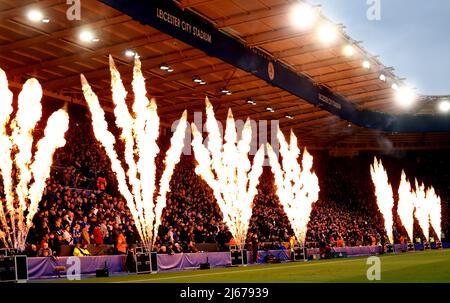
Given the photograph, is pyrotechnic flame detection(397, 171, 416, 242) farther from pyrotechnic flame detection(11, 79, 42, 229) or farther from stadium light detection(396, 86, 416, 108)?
pyrotechnic flame detection(11, 79, 42, 229)

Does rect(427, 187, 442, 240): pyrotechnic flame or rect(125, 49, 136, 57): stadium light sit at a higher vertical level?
rect(125, 49, 136, 57): stadium light

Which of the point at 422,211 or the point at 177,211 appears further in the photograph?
the point at 422,211

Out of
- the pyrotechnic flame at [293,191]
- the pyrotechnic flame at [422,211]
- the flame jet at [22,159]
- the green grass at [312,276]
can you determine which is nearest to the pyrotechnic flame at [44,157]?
the flame jet at [22,159]

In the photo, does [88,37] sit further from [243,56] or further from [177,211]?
[177,211]

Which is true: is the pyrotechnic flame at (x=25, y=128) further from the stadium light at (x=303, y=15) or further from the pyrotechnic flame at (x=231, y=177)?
the stadium light at (x=303, y=15)

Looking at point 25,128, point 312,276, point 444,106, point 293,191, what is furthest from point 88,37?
point 444,106

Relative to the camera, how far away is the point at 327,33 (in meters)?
29.2

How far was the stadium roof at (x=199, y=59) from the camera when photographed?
24.8 metres

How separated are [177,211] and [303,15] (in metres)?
13.2

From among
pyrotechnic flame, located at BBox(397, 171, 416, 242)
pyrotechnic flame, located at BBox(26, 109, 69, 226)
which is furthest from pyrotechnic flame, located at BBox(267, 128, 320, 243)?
pyrotechnic flame, located at BBox(397, 171, 416, 242)

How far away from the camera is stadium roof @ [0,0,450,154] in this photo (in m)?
24.8

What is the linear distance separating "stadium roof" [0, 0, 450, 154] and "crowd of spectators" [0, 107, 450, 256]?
419 centimetres

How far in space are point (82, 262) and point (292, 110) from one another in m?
23.7
